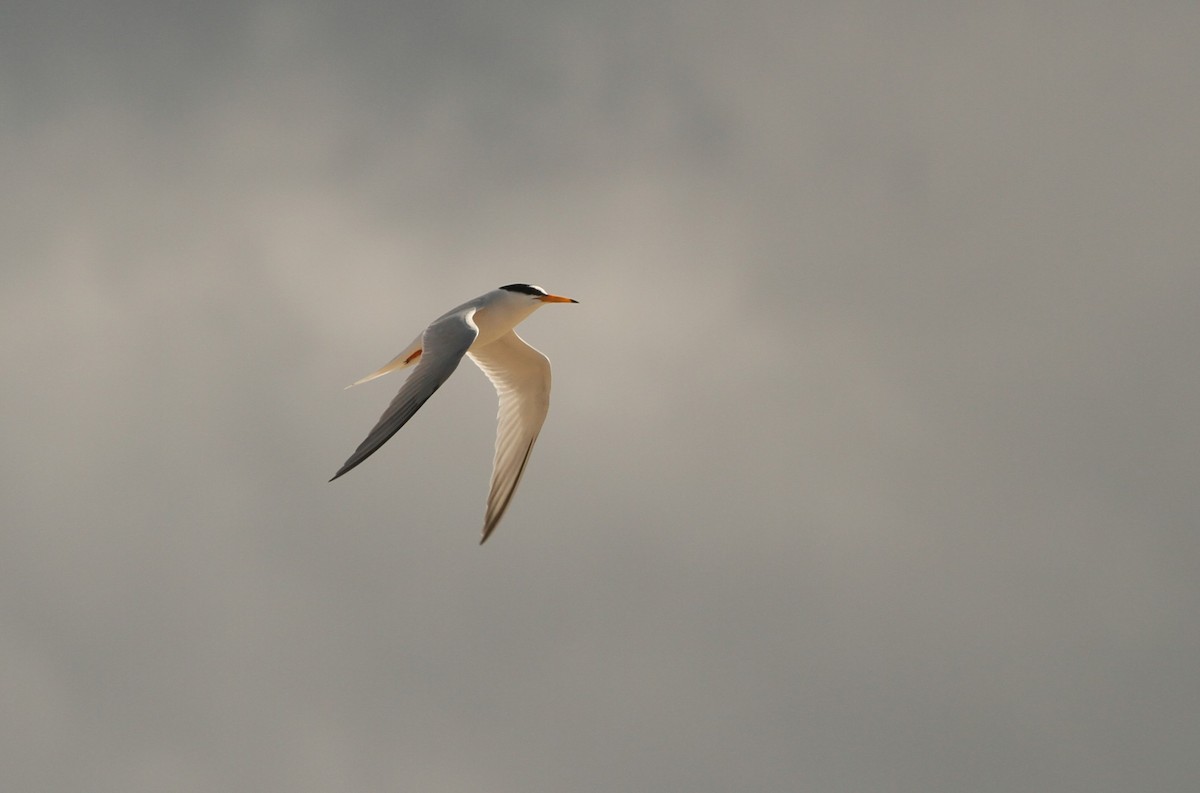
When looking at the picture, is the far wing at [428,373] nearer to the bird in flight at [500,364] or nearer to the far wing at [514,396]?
the bird in flight at [500,364]

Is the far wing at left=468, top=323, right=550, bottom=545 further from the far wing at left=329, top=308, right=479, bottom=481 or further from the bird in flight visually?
the far wing at left=329, top=308, right=479, bottom=481

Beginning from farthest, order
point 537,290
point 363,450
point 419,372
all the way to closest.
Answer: point 537,290 < point 419,372 < point 363,450

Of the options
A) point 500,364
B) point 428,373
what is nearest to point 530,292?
point 500,364

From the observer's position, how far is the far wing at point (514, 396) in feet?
59.2

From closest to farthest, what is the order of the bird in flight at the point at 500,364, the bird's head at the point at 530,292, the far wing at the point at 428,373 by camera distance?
the far wing at the point at 428,373 → the bird in flight at the point at 500,364 → the bird's head at the point at 530,292

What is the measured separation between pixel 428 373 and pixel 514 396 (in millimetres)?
4788

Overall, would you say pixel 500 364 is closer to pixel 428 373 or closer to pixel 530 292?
pixel 530 292

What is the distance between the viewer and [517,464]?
18000 millimetres

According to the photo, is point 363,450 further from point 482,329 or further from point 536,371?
point 536,371

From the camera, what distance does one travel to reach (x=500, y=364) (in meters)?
19.0

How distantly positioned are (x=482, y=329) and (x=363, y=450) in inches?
223

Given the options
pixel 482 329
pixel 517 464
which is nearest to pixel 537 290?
pixel 482 329

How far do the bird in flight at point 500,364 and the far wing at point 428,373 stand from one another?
0.01m

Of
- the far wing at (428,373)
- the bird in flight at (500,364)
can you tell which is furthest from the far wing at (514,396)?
the far wing at (428,373)
